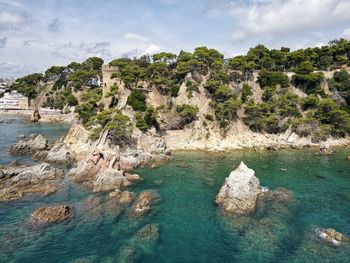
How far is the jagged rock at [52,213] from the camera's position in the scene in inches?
1097

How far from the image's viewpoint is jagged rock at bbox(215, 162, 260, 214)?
30.7 m

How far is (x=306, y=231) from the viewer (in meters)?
26.3

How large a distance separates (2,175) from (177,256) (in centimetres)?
2864

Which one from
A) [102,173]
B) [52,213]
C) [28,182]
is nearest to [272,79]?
[102,173]

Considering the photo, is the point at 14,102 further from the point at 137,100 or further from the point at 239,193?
the point at 239,193

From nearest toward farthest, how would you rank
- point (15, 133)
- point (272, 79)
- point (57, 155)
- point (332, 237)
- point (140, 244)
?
point (140, 244) → point (332, 237) → point (57, 155) → point (272, 79) → point (15, 133)

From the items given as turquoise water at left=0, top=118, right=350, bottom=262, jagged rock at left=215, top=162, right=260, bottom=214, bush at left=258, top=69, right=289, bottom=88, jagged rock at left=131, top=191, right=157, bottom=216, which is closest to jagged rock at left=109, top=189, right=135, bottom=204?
jagged rock at left=131, top=191, right=157, bottom=216

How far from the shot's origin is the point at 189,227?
27.4 meters

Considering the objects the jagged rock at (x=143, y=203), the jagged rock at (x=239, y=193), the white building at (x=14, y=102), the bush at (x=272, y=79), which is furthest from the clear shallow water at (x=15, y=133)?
the bush at (x=272, y=79)

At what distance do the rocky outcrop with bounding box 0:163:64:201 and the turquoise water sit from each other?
1.75 m

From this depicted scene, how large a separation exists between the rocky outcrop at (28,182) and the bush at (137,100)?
24.0 meters

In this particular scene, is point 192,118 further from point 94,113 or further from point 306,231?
point 306,231

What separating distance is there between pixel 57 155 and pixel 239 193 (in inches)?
1269

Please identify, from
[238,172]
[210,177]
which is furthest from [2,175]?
[238,172]
